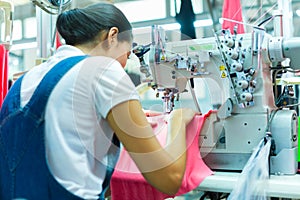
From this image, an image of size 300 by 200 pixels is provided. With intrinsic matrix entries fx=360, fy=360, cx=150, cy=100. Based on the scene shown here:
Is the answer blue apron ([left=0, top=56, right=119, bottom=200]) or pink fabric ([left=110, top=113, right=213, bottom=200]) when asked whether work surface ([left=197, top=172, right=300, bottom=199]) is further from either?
blue apron ([left=0, top=56, right=119, bottom=200])

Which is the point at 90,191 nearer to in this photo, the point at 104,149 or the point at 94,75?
the point at 104,149

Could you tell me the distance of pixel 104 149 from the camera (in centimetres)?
75

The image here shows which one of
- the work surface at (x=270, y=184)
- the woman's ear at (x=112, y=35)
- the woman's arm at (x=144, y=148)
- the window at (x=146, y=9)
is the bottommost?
the work surface at (x=270, y=184)

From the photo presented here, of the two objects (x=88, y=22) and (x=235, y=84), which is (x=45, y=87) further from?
(x=235, y=84)

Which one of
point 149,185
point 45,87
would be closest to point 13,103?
point 45,87

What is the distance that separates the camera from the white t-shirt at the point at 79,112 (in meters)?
0.68

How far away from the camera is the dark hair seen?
2.56ft

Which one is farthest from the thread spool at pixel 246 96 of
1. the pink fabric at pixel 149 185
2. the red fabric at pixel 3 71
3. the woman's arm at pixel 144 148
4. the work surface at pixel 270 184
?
the red fabric at pixel 3 71

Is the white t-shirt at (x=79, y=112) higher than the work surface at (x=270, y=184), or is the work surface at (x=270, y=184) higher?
the white t-shirt at (x=79, y=112)

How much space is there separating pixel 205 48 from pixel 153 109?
0.29 metres

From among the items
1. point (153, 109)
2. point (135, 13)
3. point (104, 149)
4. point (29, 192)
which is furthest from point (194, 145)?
point (135, 13)

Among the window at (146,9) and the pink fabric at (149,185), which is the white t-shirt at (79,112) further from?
the window at (146,9)

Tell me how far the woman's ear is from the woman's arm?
0.60 feet

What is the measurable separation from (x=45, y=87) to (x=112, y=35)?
8.1 inches
